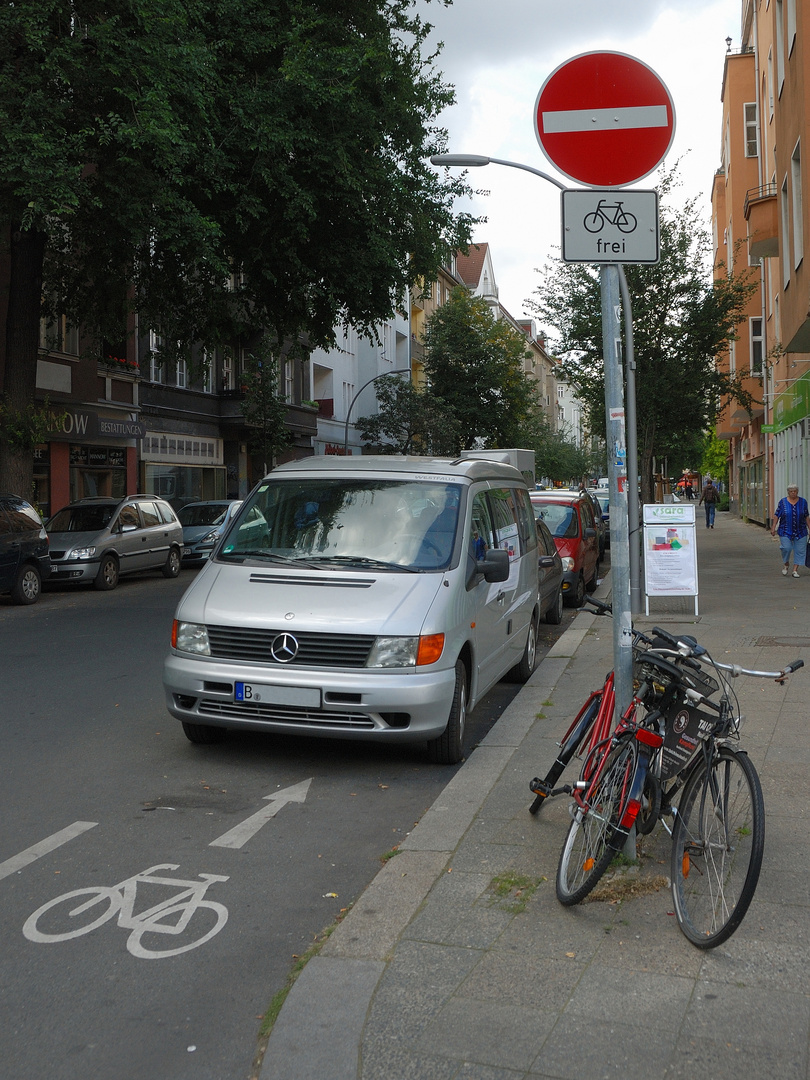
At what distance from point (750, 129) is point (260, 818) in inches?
1510

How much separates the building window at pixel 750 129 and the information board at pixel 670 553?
29.1m

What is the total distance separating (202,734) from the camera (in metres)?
7.08

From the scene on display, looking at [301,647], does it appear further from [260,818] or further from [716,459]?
[716,459]

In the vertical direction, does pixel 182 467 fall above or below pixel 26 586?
above

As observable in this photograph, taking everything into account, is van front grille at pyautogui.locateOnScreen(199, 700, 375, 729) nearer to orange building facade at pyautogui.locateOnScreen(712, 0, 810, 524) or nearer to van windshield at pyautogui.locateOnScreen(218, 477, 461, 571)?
van windshield at pyautogui.locateOnScreen(218, 477, 461, 571)

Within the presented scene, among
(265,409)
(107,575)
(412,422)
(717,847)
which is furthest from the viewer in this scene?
(412,422)

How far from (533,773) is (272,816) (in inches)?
59.2

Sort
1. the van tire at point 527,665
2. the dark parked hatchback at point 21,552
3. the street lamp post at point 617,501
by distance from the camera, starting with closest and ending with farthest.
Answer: the street lamp post at point 617,501 → the van tire at point 527,665 → the dark parked hatchback at point 21,552

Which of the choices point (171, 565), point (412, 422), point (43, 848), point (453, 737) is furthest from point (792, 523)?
point (412, 422)

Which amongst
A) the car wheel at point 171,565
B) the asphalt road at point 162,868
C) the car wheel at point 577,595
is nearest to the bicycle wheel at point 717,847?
the asphalt road at point 162,868

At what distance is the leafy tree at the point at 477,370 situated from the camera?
53.5m

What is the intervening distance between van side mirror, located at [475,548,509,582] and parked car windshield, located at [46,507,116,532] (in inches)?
550

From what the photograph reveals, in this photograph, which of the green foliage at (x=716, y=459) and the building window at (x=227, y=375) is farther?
the green foliage at (x=716, y=459)

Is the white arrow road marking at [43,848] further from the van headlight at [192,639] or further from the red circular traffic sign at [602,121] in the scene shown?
the red circular traffic sign at [602,121]
